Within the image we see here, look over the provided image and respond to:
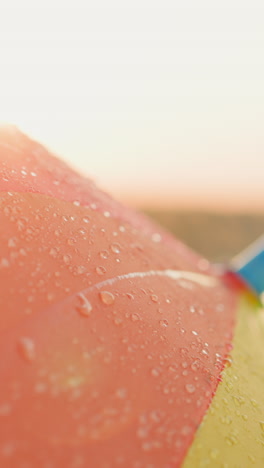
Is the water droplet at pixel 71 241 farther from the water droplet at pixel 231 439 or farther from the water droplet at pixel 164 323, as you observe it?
the water droplet at pixel 231 439

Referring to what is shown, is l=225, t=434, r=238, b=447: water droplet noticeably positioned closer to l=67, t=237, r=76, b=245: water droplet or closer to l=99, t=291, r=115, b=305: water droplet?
l=99, t=291, r=115, b=305: water droplet

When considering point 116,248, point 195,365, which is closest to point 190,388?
point 195,365

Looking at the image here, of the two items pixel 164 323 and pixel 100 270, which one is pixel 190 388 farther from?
pixel 100 270

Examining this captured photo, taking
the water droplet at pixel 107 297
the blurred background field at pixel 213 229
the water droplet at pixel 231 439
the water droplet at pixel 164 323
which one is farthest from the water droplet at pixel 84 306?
the blurred background field at pixel 213 229

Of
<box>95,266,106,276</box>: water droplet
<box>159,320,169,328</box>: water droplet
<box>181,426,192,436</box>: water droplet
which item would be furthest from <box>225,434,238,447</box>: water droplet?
<box>95,266,106,276</box>: water droplet

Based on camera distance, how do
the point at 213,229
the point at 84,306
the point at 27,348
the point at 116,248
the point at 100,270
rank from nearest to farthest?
the point at 27,348 < the point at 84,306 < the point at 100,270 < the point at 116,248 < the point at 213,229
